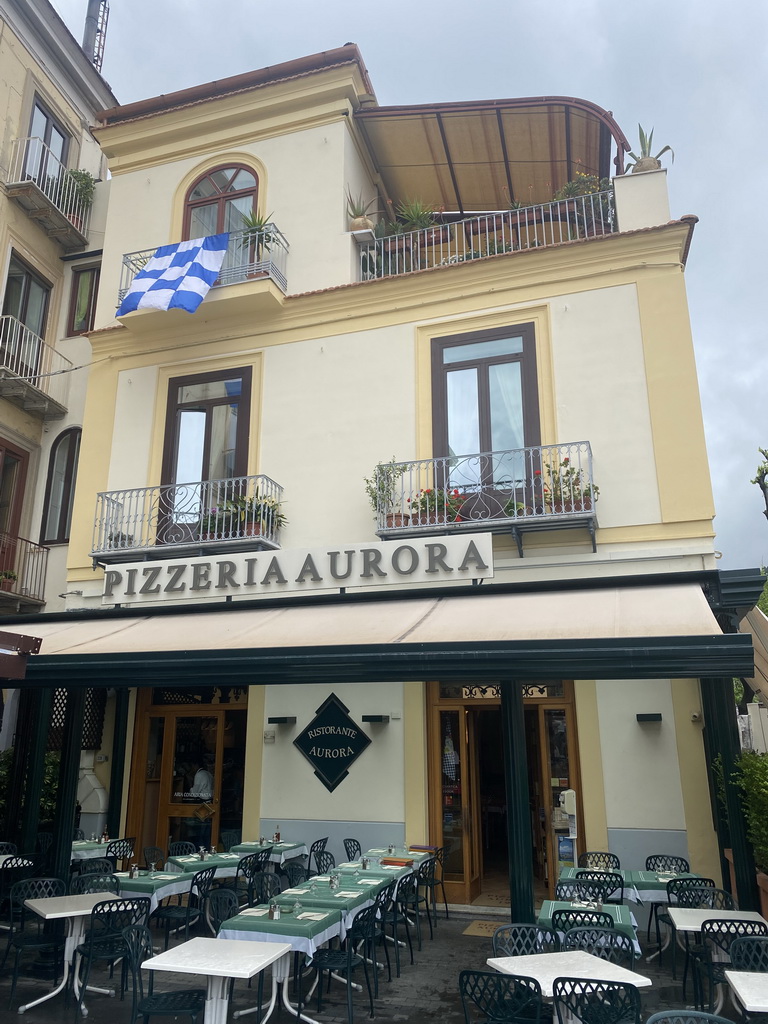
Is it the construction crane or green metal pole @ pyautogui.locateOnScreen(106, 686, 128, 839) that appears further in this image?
the construction crane

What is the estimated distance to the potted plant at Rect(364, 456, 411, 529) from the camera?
10.3 m

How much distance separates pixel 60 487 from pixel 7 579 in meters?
2.19

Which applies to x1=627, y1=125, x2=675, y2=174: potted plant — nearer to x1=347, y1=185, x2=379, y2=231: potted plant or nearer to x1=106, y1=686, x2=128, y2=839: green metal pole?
x1=347, y1=185, x2=379, y2=231: potted plant

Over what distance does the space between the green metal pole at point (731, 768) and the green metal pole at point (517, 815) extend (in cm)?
217

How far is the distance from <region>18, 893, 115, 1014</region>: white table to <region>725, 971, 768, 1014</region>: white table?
4.96 m

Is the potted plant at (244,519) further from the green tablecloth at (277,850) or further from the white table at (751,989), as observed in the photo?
the white table at (751,989)

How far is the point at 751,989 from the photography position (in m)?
4.65

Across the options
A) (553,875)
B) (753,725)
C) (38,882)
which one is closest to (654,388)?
(553,875)

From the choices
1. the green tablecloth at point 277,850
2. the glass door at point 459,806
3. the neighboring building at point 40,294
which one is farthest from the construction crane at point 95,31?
the green tablecloth at point 277,850

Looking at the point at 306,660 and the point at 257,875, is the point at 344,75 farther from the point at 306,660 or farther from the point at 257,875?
the point at 257,875

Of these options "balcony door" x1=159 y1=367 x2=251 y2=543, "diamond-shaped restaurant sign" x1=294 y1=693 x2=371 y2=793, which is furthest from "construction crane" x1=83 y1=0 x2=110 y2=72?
"diamond-shaped restaurant sign" x1=294 y1=693 x2=371 y2=793

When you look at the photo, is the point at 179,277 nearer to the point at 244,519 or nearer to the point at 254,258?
the point at 254,258

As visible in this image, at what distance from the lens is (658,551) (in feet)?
30.7

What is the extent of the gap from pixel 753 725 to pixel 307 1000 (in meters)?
15.2
